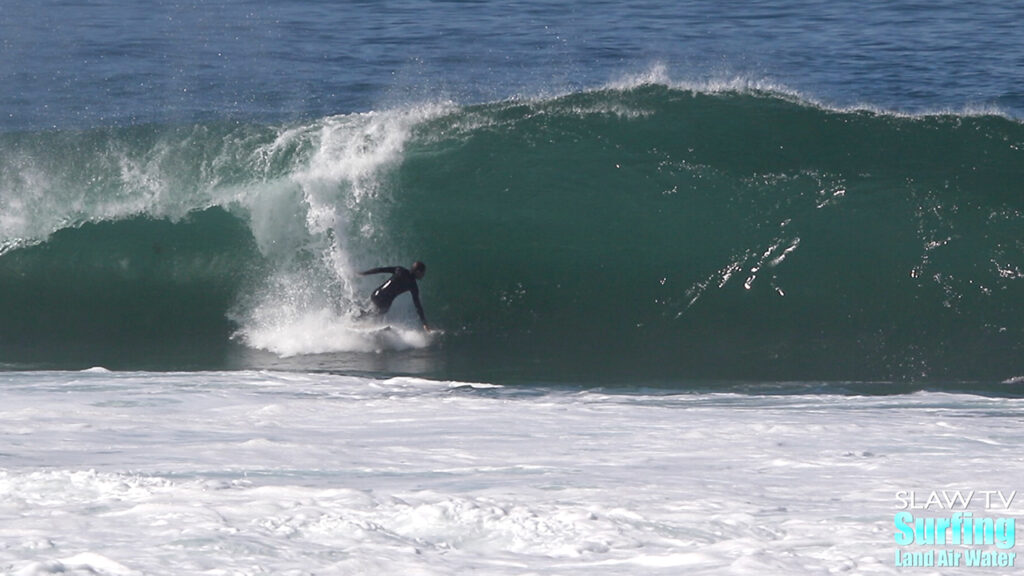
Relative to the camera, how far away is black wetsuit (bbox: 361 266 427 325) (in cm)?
1094

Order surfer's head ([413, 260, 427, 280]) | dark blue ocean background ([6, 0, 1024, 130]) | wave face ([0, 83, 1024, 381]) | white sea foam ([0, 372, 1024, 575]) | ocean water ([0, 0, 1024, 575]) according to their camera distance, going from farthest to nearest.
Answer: dark blue ocean background ([6, 0, 1024, 130])
wave face ([0, 83, 1024, 381])
surfer's head ([413, 260, 427, 280])
ocean water ([0, 0, 1024, 575])
white sea foam ([0, 372, 1024, 575])

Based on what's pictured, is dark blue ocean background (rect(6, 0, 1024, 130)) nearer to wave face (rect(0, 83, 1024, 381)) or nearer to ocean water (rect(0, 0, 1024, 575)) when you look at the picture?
ocean water (rect(0, 0, 1024, 575))

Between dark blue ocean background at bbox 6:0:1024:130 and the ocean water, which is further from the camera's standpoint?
dark blue ocean background at bbox 6:0:1024:130

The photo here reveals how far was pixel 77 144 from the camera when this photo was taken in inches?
527

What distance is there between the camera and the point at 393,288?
1095 centimetres

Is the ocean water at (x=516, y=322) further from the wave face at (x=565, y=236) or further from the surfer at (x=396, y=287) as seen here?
the surfer at (x=396, y=287)

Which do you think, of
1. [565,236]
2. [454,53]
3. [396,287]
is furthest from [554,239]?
[454,53]

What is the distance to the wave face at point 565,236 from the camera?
11070 millimetres

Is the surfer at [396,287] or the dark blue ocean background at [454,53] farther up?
the dark blue ocean background at [454,53]

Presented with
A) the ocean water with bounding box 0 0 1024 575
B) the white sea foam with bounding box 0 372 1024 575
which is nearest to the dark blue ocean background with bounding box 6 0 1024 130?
the ocean water with bounding box 0 0 1024 575

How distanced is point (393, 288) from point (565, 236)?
84.9 inches

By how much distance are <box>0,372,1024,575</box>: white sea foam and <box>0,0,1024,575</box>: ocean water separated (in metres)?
0.03

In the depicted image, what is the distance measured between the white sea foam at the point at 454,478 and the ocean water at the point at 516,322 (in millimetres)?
29

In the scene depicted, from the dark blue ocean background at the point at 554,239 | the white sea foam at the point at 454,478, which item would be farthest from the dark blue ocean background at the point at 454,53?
the white sea foam at the point at 454,478
